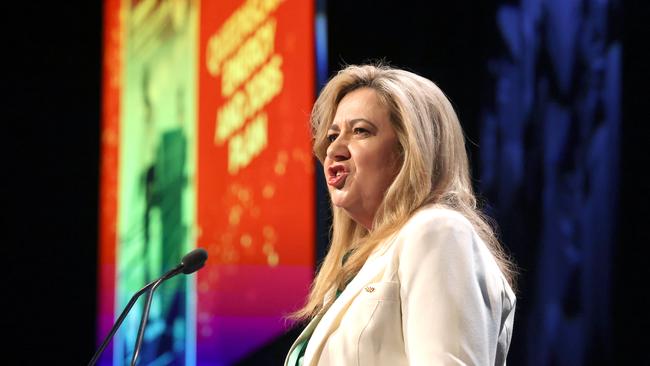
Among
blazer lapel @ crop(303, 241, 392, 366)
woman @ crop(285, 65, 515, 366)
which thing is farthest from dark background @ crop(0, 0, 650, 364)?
blazer lapel @ crop(303, 241, 392, 366)

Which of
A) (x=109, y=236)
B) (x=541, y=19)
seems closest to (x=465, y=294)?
(x=541, y=19)

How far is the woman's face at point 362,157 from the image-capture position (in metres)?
1.72

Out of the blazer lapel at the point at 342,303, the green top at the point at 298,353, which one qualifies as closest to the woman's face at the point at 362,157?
the blazer lapel at the point at 342,303

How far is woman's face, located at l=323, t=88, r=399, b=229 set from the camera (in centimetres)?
172

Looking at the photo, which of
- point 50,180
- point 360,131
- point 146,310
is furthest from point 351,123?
point 50,180

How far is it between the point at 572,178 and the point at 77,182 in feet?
11.8

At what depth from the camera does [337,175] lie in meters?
1.78

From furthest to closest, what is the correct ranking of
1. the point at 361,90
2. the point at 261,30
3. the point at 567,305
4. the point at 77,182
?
the point at 77,182, the point at 261,30, the point at 567,305, the point at 361,90

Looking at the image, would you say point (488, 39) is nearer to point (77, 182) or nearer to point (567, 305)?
point (567, 305)

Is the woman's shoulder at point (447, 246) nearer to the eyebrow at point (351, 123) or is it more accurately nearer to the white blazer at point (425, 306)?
the white blazer at point (425, 306)

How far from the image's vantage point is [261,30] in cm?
349

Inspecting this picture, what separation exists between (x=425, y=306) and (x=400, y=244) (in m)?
0.15

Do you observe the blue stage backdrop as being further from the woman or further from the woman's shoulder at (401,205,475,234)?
the woman's shoulder at (401,205,475,234)

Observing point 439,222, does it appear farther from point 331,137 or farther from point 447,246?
point 331,137
